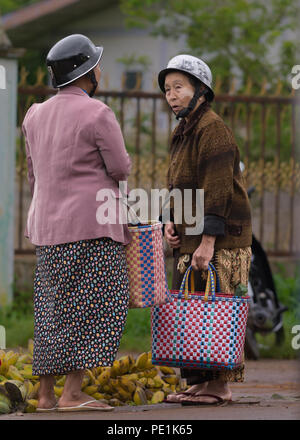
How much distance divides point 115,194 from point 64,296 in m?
0.54

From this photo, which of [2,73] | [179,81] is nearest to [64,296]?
[179,81]

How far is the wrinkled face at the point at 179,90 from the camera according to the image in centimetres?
477

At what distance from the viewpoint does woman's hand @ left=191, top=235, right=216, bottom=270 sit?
4.63 m

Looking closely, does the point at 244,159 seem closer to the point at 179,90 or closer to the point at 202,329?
the point at 179,90

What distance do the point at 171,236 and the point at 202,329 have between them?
577 millimetres

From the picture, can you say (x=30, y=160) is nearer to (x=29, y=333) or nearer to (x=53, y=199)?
(x=53, y=199)

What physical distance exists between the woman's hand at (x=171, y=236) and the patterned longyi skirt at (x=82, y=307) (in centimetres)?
59

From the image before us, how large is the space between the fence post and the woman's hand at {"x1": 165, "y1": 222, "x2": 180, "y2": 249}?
3.70 m

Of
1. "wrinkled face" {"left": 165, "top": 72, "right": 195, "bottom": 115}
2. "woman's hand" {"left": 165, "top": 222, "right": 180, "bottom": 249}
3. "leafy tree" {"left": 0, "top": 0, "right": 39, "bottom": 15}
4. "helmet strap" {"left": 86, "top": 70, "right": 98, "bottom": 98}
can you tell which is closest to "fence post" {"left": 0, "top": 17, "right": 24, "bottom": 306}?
"woman's hand" {"left": 165, "top": 222, "right": 180, "bottom": 249}

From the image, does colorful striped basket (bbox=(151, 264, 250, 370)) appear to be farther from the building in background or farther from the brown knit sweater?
the building in background

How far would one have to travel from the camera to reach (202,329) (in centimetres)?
459

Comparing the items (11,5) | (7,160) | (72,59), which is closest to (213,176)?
(72,59)

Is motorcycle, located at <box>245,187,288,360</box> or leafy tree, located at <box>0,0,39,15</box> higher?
leafy tree, located at <box>0,0,39,15</box>

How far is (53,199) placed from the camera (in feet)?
14.3
